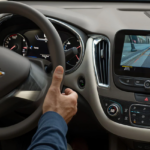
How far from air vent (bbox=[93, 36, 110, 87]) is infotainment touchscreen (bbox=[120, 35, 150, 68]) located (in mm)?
72

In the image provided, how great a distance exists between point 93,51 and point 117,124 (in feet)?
1.11

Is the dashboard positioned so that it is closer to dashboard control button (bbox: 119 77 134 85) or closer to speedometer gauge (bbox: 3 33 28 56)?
speedometer gauge (bbox: 3 33 28 56)

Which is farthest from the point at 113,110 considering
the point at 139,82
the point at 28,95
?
the point at 28,95

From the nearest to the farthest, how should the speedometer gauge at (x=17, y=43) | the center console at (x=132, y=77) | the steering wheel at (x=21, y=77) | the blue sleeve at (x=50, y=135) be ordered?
1. the blue sleeve at (x=50, y=135)
2. the steering wheel at (x=21, y=77)
3. the center console at (x=132, y=77)
4. the speedometer gauge at (x=17, y=43)

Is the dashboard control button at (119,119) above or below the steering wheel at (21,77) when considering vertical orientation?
below

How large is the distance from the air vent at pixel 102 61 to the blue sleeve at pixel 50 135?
16.5 inches

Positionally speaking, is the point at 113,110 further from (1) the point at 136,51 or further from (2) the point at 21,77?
(2) the point at 21,77

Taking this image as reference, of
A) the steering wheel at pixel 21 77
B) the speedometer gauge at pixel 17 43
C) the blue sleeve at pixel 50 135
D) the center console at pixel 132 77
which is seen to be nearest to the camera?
the blue sleeve at pixel 50 135

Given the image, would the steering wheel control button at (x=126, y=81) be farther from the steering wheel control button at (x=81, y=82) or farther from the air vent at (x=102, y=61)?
the steering wheel control button at (x=81, y=82)

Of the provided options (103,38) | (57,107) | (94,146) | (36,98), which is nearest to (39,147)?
(57,107)

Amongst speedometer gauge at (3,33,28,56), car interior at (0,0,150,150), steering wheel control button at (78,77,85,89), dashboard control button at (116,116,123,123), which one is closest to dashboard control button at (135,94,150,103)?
car interior at (0,0,150,150)

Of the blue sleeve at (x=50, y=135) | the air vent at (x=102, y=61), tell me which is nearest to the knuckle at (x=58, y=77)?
the blue sleeve at (x=50, y=135)

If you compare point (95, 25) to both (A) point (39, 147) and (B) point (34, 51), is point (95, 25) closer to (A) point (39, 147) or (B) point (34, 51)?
(B) point (34, 51)

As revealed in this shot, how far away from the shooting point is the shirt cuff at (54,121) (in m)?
0.57
